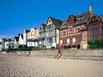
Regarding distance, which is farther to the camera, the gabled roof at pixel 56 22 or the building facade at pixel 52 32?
the gabled roof at pixel 56 22

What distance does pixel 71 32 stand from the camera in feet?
189

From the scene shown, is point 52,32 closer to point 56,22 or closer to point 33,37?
point 56,22

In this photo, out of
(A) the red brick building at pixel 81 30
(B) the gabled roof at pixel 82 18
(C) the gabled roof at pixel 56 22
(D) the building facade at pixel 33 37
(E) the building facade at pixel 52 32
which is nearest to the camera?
(A) the red brick building at pixel 81 30

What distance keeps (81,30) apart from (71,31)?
6312 millimetres

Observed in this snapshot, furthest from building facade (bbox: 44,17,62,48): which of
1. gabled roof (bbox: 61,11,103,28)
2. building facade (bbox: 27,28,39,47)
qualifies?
building facade (bbox: 27,28,39,47)

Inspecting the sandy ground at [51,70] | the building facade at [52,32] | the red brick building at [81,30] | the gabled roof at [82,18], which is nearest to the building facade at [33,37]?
the building facade at [52,32]

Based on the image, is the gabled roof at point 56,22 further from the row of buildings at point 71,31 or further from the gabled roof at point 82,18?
the gabled roof at point 82,18

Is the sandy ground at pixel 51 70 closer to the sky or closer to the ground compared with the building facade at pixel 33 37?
closer to the ground

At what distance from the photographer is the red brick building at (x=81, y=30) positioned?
4756cm

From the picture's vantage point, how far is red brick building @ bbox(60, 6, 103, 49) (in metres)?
47.6

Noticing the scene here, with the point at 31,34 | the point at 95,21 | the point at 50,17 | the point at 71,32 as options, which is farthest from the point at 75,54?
the point at 31,34

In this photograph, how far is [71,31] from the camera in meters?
57.6

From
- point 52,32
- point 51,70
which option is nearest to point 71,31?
point 52,32

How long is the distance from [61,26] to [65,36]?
4880 mm
